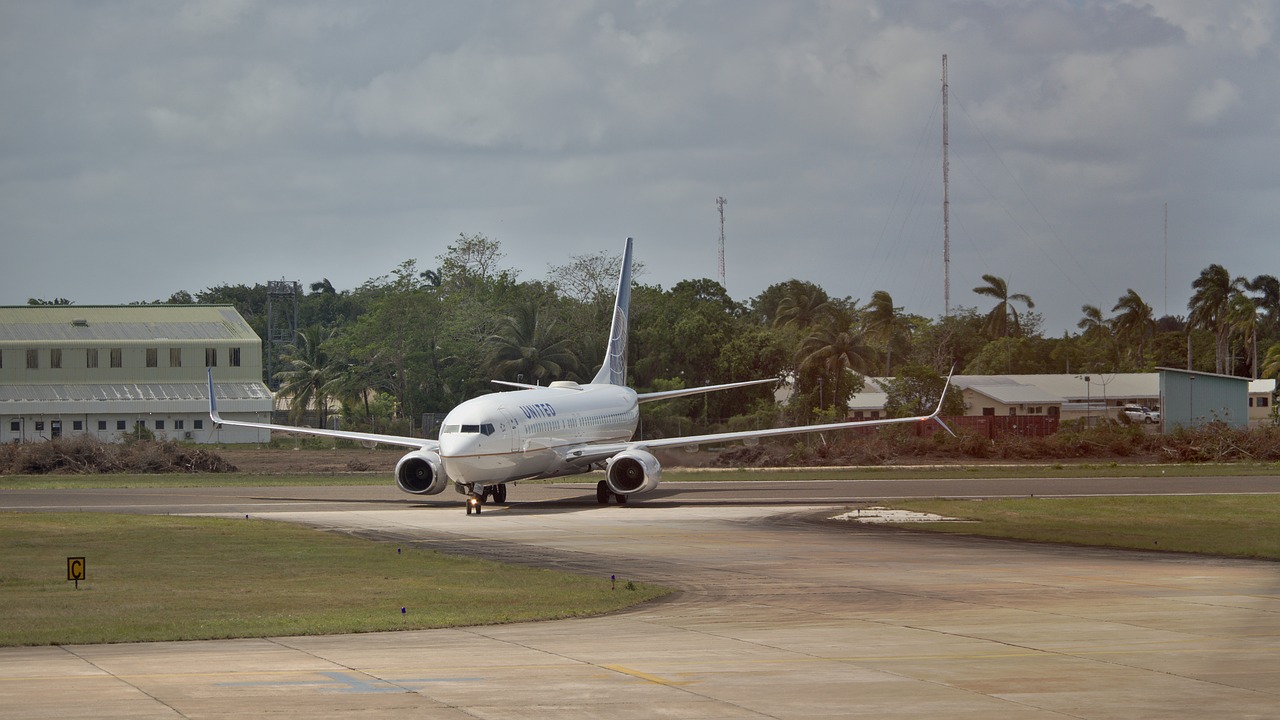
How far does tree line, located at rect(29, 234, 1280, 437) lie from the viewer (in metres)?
102

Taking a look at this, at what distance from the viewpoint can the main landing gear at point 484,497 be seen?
42781mm

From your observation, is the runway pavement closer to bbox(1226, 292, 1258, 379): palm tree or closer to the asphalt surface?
the asphalt surface

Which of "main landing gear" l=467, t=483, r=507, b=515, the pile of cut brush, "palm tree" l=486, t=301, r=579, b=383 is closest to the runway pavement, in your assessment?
"main landing gear" l=467, t=483, r=507, b=515

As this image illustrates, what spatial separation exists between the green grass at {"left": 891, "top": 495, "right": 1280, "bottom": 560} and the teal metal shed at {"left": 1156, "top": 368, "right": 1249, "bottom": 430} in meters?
43.1

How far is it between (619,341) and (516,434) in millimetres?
20672

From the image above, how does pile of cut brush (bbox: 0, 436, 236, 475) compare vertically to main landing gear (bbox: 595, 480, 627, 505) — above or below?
above

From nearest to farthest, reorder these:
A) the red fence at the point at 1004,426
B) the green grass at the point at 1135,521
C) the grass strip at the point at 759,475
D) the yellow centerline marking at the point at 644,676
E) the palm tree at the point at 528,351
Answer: the yellow centerline marking at the point at 644,676, the green grass at the point at 1135,521, the grass strip at the point at 759,475, the red fence at the point at 1004,426, the palm tree at the point at 528,351

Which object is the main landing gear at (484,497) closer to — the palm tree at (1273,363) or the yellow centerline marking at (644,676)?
the yellow centerline marking at (644,676)

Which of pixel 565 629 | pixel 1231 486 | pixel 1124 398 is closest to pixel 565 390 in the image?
pixel 1231 486

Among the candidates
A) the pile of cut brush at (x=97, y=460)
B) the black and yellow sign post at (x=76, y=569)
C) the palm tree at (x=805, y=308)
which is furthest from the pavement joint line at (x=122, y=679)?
the palm tree at (x=805, y=308)

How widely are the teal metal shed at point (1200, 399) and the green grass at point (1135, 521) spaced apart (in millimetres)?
43114

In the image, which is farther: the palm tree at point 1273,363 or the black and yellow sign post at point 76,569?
the palm tree at point 1273,363

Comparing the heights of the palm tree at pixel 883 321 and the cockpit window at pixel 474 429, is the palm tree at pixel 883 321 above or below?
above

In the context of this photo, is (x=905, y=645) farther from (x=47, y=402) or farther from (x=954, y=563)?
(x=47, y=402)
